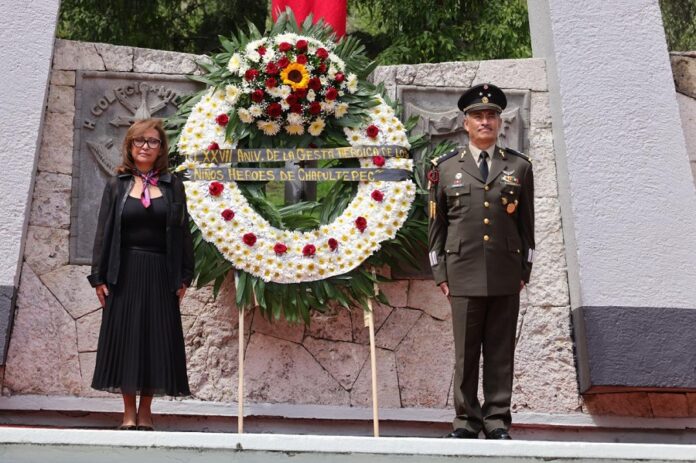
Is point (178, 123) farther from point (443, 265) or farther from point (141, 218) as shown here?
point (443, 265)

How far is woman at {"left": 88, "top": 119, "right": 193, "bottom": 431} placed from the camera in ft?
18.6

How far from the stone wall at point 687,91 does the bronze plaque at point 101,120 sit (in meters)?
2.88

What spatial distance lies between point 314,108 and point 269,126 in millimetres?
268

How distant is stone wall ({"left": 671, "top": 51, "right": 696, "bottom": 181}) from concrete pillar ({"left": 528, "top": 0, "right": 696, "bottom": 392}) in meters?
0.37

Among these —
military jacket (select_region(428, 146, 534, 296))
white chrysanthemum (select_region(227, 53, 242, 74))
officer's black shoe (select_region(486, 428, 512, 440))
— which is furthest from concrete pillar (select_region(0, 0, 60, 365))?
officer's black shoe (select_region(486, 428, 512, 440))

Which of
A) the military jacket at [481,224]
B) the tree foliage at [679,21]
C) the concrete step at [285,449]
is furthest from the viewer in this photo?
the tree foliage at [679,21]

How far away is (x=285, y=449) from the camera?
4.02 meters

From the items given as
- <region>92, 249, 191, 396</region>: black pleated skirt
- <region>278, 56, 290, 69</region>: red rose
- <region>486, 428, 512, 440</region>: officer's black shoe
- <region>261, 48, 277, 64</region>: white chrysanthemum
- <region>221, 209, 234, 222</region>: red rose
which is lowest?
<region>486, 428, 512, 440</region>: officer's black shoe

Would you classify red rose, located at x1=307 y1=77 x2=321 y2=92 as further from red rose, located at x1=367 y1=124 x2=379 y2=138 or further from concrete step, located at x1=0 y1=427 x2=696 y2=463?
concrete step, located at x1=0 y1=427 x2=696 y2=463

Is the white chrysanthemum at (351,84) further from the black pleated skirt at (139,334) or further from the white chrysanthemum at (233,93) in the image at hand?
the black pleated skirt at (139,334)

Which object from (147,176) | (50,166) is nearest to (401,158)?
(147,176)

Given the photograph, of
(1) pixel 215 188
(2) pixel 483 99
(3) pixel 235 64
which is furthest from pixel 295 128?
(2) pixel 483 99

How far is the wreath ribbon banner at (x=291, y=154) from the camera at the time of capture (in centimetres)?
653

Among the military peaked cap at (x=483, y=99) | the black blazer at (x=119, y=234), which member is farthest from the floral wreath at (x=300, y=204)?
the military peaked cap at (x=483, y=99)
